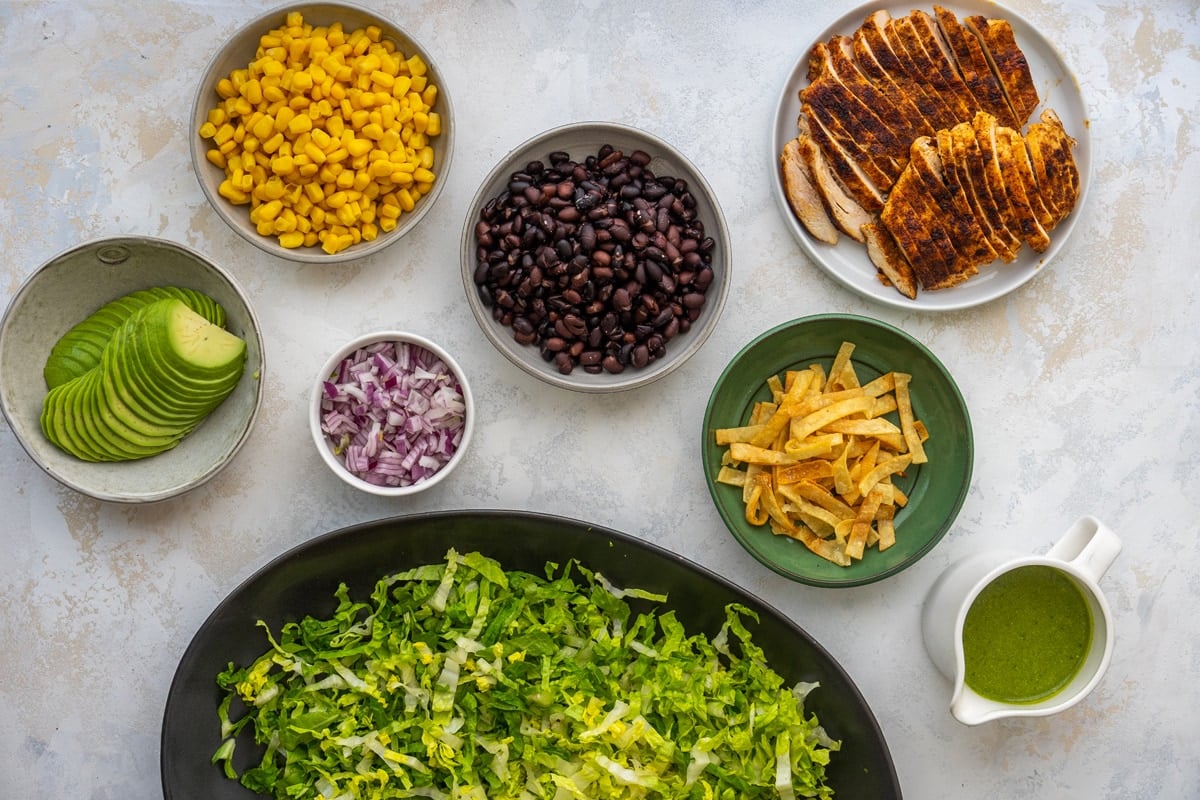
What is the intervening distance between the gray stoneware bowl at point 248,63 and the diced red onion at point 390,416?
34 cm

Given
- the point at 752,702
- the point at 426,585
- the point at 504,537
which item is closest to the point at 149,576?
the point at 426,585

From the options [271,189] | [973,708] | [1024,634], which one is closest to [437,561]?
[271,189]

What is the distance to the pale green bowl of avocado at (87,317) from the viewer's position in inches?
106

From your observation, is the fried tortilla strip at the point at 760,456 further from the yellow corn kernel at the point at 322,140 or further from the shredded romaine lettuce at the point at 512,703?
the yellow corn kernel at the point at 322,140

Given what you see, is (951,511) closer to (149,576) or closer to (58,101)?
(149,576)

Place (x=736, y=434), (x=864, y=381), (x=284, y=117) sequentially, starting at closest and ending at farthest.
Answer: (x=284, y=117), (x=736, y=434), (x=864, y=381)

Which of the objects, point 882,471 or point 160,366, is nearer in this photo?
point 160,366

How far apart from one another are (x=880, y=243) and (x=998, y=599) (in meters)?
1.08

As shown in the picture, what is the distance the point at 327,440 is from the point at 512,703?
91 centimetres

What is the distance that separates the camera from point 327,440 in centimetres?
278

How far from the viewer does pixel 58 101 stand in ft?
9.70

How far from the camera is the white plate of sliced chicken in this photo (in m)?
2.81

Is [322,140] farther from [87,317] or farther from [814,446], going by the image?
[814,446]

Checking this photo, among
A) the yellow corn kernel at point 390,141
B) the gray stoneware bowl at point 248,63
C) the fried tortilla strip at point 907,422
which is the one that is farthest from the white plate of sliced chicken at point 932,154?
the yellow corn kernel at point 390,141
